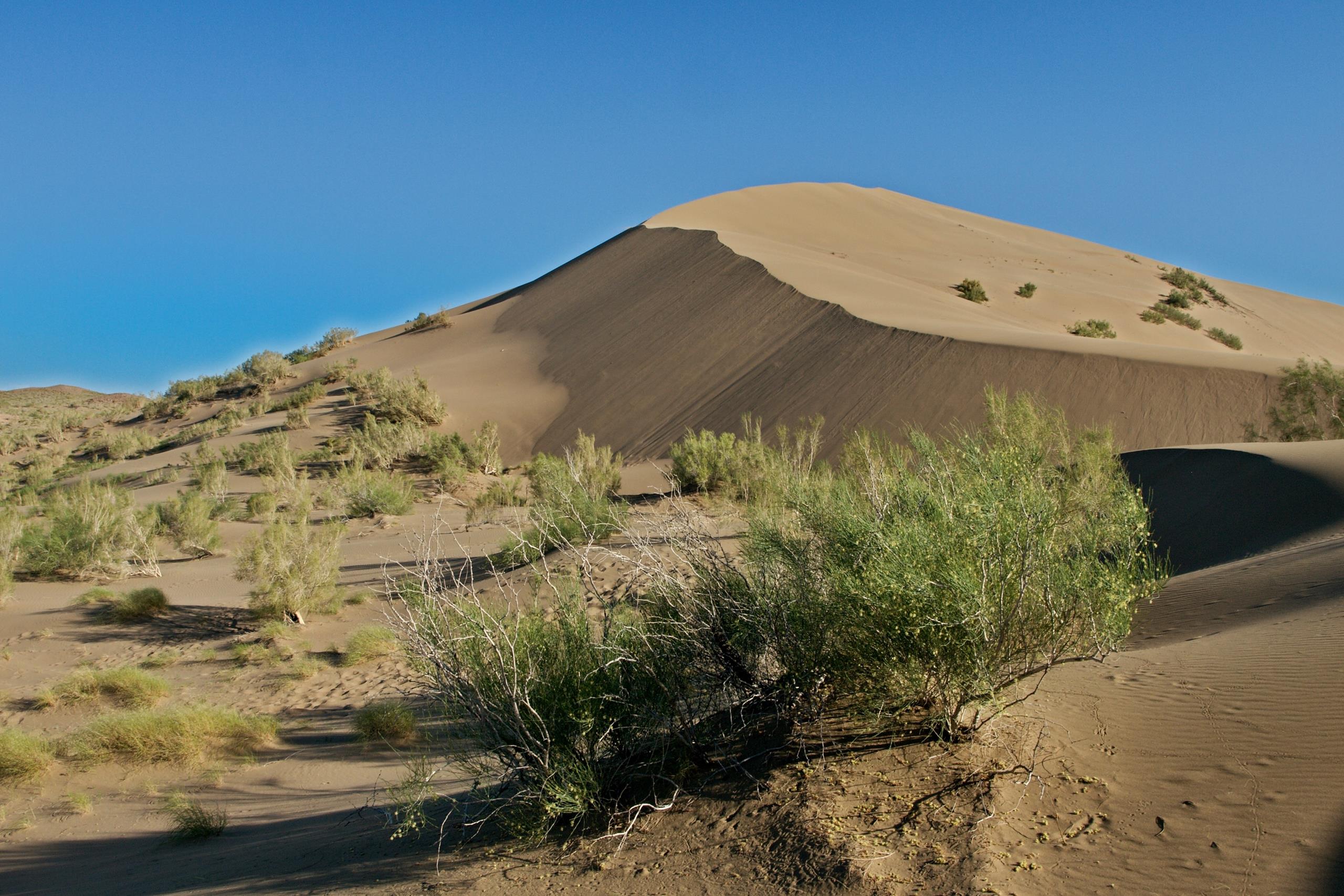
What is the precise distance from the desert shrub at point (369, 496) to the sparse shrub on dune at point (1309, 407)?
18.7 metres

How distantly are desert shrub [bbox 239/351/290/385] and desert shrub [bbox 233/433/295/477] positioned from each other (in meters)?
11.1

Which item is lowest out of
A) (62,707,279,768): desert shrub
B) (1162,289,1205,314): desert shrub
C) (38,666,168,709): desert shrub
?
(62,707,279,768): desert shrub

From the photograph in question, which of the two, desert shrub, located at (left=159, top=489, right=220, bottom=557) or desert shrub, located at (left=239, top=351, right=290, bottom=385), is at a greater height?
desert shrub, located at (left=239, top=351, right=290, bottom=385)

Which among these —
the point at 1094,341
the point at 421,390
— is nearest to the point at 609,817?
the point at 1094,341

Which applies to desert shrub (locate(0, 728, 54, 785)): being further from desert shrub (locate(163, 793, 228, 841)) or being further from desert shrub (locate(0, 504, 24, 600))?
desert shrub (locate(0, 504, 24, 600))

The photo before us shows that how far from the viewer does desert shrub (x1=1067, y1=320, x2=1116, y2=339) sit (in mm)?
32438

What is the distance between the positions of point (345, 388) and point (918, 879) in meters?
32.8

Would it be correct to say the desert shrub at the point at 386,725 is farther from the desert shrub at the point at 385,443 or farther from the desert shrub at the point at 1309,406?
the desert shrub at the point at 1309,406

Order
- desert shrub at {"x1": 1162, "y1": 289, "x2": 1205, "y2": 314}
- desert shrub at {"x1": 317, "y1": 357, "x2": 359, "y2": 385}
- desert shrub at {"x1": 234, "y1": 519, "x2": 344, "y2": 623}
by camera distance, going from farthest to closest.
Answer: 1. desert shrub at {"x1": 1162, "y1": 289, "x2": 1205, "y2": 314}
2. desert shrub at {"x1": 317, "y1": 357, "x2": 359, "y2": 385}
3. desert shrub at {"x1": 234, "y1": 519, "x2": 344, "y2": 623}

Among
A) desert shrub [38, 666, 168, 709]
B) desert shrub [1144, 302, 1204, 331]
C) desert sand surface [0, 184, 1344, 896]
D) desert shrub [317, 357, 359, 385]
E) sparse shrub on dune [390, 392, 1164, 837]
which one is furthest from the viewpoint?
desert shrub [1144, 302, 1204, 331]

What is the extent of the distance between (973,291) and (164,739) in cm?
3569

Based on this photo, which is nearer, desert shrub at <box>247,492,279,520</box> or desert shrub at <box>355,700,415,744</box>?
desert shrub at <box>355,700,415,744</box>

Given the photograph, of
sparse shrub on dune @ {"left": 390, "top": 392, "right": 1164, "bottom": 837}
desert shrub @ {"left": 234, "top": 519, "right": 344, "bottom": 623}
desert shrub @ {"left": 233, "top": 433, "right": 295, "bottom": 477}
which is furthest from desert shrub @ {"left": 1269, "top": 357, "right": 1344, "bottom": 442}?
desert shrub @ {"left": 233, "top": 433, "right": 295, "bottom": 477}

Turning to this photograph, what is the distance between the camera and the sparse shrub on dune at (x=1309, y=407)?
725 inches
